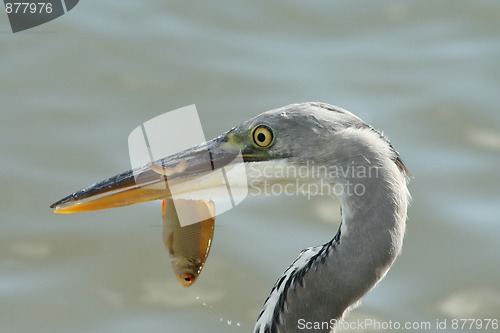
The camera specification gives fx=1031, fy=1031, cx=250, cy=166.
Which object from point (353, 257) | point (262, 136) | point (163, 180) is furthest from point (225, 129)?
point (353, 257)

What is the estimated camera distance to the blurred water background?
533 cm

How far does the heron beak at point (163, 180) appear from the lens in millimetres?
3980

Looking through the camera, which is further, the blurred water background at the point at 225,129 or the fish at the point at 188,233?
the blurred water background at the point at 225,129

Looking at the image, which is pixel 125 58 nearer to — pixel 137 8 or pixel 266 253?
pixel 137 8

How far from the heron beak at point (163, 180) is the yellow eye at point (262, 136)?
13cm

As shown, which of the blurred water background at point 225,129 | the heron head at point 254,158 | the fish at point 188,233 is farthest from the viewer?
the blurred water background at point 225,129

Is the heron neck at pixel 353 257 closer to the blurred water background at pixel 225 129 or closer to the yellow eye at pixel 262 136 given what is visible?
the yellow eye at pixel 262 136

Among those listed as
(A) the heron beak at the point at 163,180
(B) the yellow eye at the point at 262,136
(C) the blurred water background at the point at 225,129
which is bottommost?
(C) the blurred water background at the point at 225,129

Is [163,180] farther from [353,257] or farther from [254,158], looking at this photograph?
[353,257]

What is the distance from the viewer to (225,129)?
6.24 m

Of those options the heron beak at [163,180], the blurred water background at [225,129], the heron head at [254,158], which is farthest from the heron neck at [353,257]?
the blurred water background at [225,129]

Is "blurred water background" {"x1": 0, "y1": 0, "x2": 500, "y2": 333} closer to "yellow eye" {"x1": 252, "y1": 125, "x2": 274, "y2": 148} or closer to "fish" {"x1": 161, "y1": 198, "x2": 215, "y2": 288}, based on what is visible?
"fish" {"x1": 161, "y1": 198, "x2": 215, "y2": 288}

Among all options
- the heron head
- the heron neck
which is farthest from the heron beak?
the heron neck

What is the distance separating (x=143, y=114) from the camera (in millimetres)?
6387
